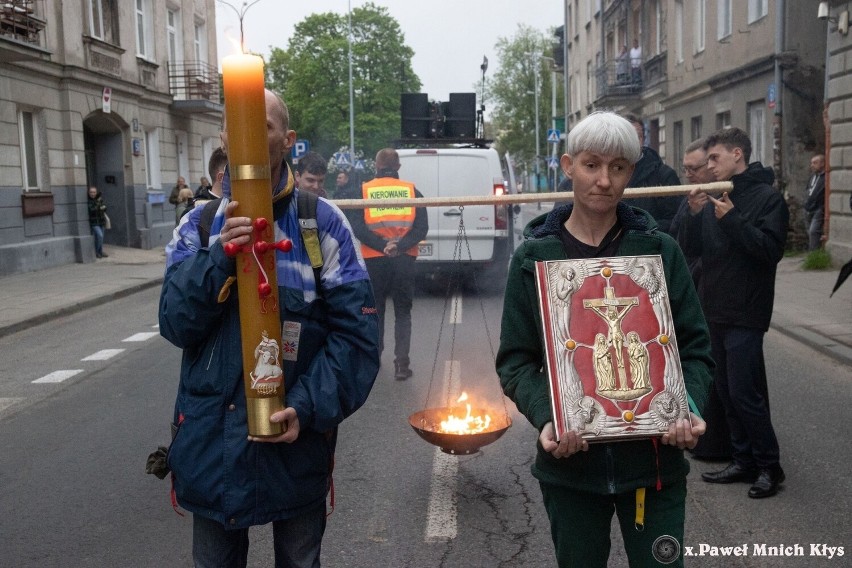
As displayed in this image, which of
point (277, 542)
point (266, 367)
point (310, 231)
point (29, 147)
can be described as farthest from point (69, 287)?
point (266, 367)

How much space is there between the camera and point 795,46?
1836 centimetres

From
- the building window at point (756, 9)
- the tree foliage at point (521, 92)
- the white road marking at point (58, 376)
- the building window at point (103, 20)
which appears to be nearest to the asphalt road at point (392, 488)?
the white road marking at point (58, 376)

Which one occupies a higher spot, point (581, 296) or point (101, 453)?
point (581, 296)

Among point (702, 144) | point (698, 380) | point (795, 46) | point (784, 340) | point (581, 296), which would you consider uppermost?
point (795, 46)

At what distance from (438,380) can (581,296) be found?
5735 millimetres

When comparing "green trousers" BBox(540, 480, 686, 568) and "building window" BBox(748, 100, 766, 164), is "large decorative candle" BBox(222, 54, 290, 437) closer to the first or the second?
"green trousers" BBox(540, 480, 686, 568)

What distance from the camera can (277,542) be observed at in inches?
104

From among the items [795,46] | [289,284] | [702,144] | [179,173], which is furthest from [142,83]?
[289,284]

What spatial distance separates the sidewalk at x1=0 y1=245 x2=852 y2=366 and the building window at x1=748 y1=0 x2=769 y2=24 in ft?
19.6

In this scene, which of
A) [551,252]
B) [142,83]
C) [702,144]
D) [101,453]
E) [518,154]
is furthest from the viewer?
[518,154]

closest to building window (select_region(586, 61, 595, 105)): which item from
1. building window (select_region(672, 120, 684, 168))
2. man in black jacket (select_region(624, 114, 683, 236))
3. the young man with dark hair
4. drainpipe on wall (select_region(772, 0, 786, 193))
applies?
building window (select_region(672, 120, 684, 168))

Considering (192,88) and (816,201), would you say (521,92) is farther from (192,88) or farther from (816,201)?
(816,201)

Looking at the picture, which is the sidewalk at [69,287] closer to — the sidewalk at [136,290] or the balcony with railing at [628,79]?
the sidewalk at [136,290]

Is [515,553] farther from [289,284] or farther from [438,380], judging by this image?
[438,380]
